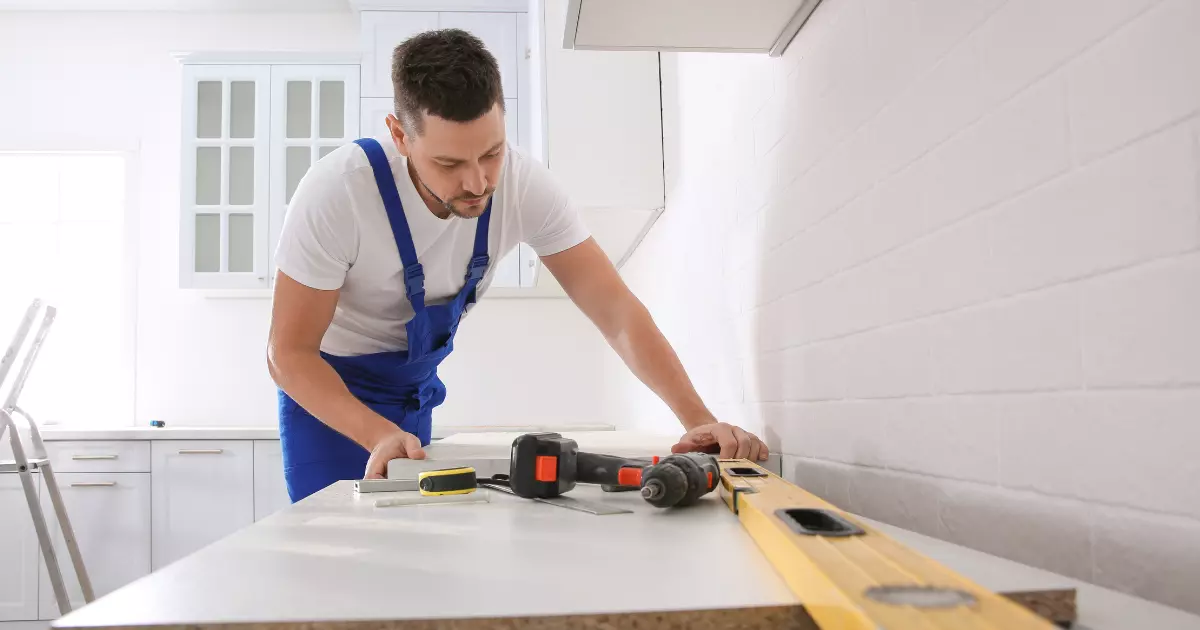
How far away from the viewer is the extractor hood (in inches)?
49.9

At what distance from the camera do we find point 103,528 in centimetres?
353

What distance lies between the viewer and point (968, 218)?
83 cm

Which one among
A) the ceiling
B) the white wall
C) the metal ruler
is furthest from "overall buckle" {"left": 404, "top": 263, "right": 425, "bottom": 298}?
the ceiling

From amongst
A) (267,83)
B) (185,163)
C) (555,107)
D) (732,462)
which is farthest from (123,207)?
(732,462)

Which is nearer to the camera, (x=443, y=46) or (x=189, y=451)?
(x=443, y=46)

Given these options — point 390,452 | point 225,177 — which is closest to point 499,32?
point 225,177

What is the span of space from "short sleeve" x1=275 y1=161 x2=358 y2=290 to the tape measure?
679 mm

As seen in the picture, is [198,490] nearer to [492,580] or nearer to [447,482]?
[447,482]

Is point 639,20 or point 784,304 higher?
point 639,20

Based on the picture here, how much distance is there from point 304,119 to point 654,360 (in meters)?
2.90

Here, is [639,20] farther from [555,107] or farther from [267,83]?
[267,83]

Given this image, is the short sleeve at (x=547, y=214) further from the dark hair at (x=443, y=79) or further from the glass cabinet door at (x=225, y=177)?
the glass cabinet door at (x=225, y=177)

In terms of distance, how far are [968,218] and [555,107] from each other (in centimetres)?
162

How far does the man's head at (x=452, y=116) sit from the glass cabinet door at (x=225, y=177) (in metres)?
2.53
